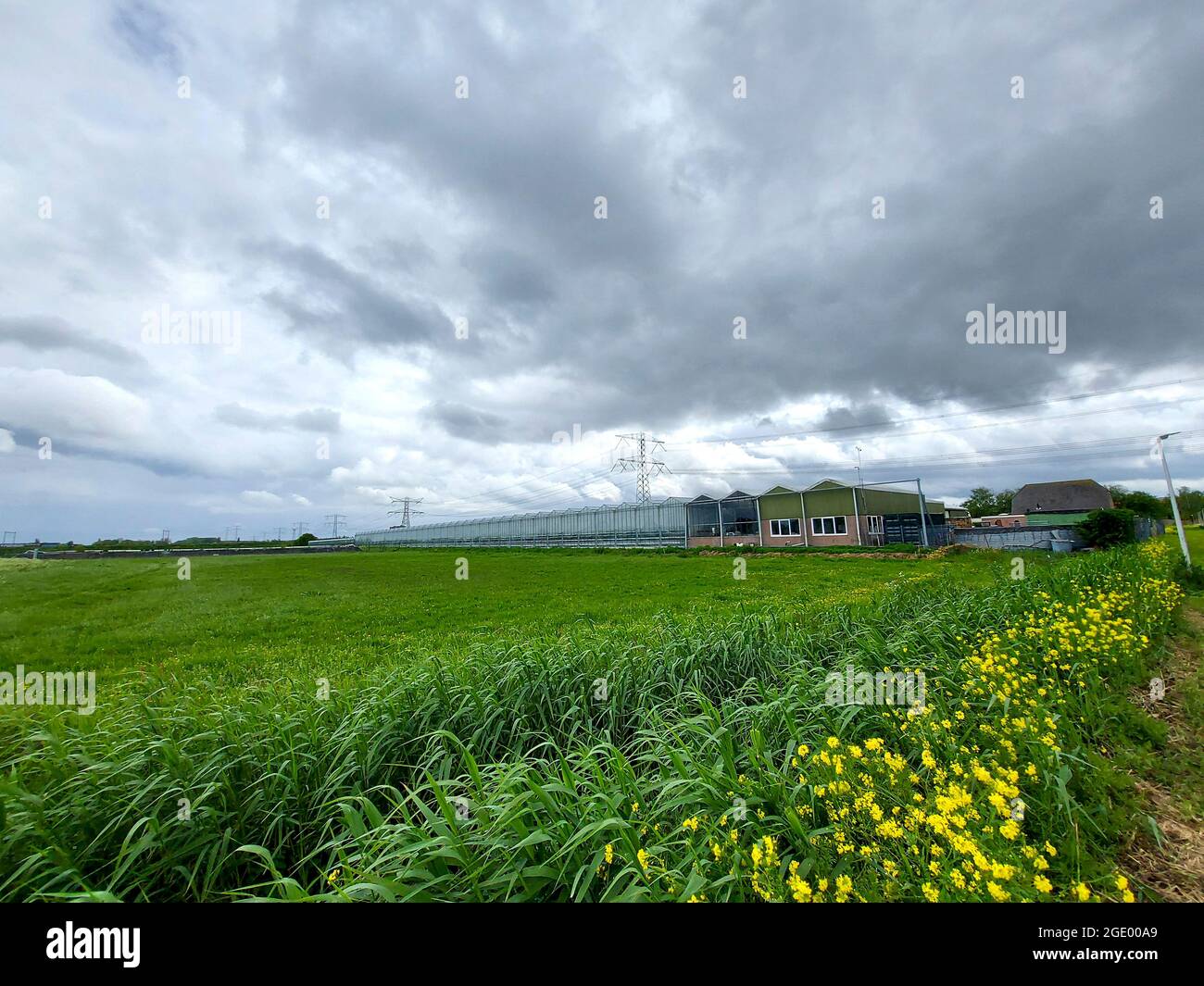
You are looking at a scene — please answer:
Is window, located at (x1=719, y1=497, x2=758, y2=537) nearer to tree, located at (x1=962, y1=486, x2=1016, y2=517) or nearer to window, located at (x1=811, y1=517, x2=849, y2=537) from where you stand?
window, located at (x1=811, y1=517, x2=849, y2=537)

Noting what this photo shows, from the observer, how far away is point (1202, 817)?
2.84 metres

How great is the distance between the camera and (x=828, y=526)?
129ft

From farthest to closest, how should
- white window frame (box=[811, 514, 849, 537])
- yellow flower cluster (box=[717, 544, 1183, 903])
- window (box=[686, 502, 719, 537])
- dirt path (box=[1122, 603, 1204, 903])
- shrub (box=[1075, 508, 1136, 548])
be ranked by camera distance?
window (box=[686, 502, 719, 537]), white window frame (box=[811, 514, 849, 537]), shrub (box=[1075, 508, 1136, 548]), dirt path (box=[1122, 603, 1204, 903]), yellow flower cluster (box=[717, 544, 1183, 903])

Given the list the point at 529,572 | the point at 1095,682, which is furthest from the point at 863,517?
the point at 1095,682

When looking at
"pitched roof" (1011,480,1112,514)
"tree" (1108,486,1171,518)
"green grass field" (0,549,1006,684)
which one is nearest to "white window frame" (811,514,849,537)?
"green grass field" (0,549,1006,684)

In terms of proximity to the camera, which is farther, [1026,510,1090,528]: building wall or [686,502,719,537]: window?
[1026,510,1090,528]: building wall

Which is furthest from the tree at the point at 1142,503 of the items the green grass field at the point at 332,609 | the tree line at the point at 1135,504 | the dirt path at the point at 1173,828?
the dirt path at the point at 1173,828

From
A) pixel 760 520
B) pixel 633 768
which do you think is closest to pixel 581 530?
pixel 760 520

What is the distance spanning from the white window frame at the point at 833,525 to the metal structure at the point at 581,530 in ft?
37.5

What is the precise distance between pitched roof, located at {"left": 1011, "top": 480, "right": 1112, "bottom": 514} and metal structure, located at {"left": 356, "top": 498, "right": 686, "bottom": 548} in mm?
57765

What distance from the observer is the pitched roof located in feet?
213
